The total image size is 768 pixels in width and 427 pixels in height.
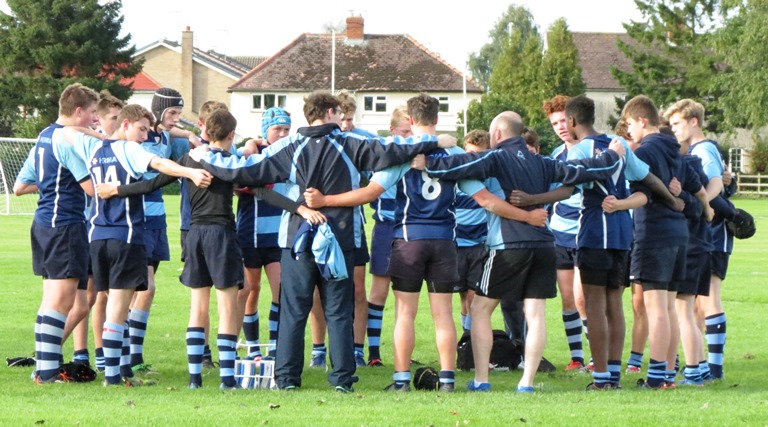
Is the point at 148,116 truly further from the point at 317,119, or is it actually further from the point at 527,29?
the point at 527,29

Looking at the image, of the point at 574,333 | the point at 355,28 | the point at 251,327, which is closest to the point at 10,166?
the point at 251,327

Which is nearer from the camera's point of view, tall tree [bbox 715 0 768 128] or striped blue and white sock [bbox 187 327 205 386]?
striped blue and white sock [bbox 187 327 205 386]

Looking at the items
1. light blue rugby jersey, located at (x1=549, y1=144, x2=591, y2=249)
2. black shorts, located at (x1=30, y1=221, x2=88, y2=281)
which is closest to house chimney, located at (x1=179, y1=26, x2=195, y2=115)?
light blue rugby jersey, located at (x1=549, y1=144, x2=591, y2=249)

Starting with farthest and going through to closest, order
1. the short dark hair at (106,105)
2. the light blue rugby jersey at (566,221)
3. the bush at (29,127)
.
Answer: the bush at (29,127) → the light blue rugby jersey at (566,221) → the short dark hair at (106,105)

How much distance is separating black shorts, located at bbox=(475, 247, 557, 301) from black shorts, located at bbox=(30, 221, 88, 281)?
3448mm

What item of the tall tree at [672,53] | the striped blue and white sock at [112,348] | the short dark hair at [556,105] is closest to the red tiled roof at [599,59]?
the tall tree at [672,53]

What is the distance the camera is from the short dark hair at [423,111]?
954cm

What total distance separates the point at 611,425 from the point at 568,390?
235 cm

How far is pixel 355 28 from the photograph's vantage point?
86.4 m

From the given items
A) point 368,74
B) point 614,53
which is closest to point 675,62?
point 614,53

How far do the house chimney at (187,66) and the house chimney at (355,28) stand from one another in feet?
44.8

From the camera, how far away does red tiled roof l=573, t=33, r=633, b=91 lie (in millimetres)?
89062

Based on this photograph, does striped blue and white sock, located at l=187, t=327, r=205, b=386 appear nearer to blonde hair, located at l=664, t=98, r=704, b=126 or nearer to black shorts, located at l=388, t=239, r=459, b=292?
black shorts, located at l=388, t=239, r=459, b=292

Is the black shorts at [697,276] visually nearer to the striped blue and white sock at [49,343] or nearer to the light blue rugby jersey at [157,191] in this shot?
the light blue rugby jersey at [157,191]
